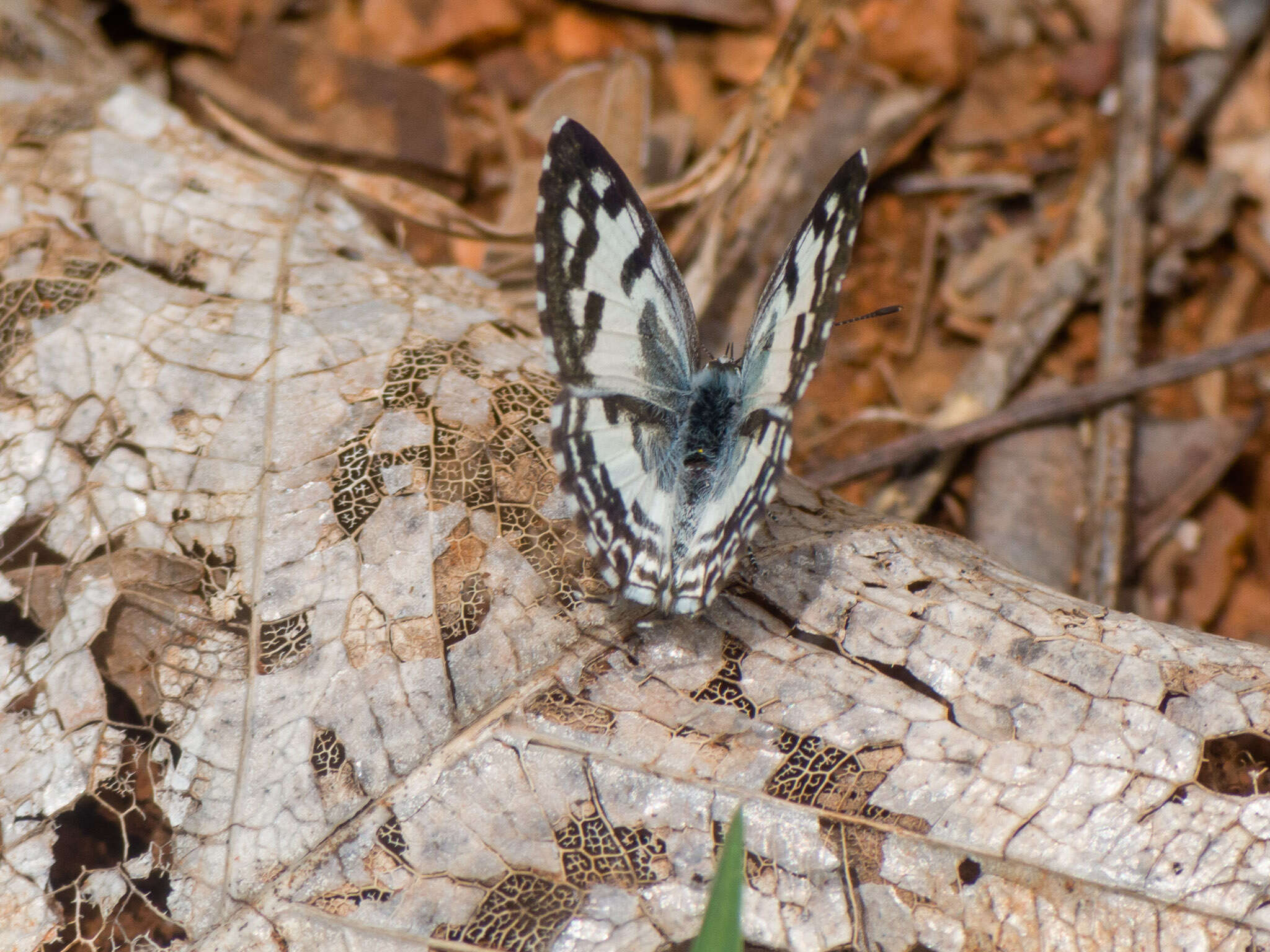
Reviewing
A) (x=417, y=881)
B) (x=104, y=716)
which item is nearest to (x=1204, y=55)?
(x=417, y=881)

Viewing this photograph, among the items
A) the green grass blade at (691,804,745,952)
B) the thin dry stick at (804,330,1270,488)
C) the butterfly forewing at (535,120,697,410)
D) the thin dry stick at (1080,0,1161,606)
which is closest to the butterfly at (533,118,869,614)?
the butterfly forewing at (535,120,697,410)

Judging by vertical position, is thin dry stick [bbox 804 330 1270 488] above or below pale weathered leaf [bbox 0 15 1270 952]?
above

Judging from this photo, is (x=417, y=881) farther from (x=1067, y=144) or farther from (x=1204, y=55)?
(x=1204, y=55)

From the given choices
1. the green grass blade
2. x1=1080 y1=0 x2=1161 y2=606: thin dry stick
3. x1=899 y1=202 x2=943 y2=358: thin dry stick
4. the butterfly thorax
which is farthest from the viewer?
x1=899 y1=202 x2=943 y2=358: thin dry stick

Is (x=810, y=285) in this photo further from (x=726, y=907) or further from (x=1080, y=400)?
(x=1080, y=400)

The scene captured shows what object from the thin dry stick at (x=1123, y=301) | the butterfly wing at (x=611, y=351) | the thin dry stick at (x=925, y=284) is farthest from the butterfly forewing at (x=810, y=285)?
the thin dry stick at (x=925, y=284)

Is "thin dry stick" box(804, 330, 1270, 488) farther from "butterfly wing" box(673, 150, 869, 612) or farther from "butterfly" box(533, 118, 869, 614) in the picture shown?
"butterfly wing" box(673, 150, 869, 612)

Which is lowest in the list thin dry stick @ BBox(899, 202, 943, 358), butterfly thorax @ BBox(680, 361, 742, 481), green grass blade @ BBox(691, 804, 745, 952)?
green grass blade @ BBox(691, 804, 745, 952)
